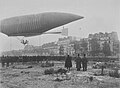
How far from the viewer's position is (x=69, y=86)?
6672 mm

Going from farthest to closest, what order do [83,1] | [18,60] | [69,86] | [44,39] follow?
[18,60], [44,39], [83,1], [69,86]

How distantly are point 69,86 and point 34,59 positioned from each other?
35.5 ft

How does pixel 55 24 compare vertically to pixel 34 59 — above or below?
above

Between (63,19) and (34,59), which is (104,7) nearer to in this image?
(63,19)

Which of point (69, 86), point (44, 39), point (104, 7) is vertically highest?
point (104, 7)

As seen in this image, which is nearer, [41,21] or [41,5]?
[41,5]

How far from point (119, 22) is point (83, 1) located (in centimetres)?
179

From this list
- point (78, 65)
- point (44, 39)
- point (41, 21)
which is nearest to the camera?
point (78, 65)

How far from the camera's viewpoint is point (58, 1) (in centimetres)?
827

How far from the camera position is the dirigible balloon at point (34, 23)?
11.9 metres

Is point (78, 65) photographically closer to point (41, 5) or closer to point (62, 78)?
point (62, 78)

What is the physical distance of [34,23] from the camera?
499 inches

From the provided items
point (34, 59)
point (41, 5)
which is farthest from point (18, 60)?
point (41, 5)

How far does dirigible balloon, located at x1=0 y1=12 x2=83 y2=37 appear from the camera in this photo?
39.2 ft
